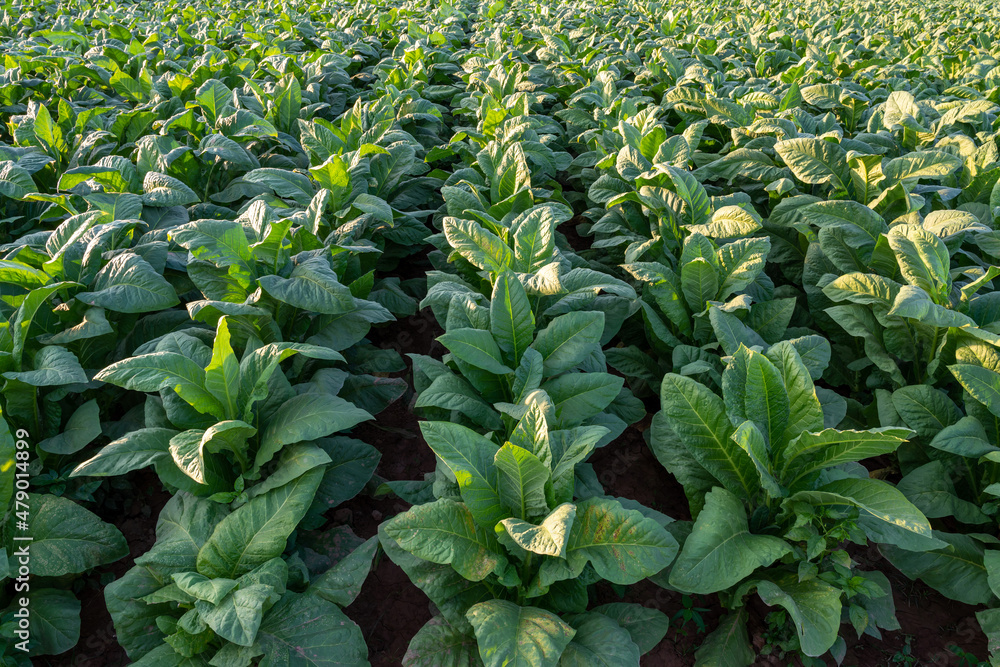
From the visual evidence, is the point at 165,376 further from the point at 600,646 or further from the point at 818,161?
the point at 818,161

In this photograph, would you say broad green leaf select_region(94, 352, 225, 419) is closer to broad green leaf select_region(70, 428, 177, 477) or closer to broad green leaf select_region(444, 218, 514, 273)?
broad green leaf select_region(70, 428, 177, 477)

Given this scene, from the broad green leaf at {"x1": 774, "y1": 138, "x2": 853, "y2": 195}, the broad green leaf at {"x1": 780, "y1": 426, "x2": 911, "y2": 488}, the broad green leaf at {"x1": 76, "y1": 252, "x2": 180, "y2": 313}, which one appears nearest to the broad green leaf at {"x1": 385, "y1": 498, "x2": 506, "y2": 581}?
the broad green leaf at {"x1": 780, "y1": 426, "x2": 911, "y2": 488}

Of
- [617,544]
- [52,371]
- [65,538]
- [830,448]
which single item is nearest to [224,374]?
[52,371]

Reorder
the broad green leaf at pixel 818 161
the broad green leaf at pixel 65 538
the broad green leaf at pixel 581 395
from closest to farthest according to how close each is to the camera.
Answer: the broad green leaf at pixel 65 538
the broad green leaf at pixel 581 395
the broad green leaf at pixel 818 161

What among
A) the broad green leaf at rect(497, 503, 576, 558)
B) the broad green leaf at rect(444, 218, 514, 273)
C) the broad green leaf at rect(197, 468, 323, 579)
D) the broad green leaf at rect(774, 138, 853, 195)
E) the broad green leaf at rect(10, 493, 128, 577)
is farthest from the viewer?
the broad green leaf at rect(774, 138, 853, 195)

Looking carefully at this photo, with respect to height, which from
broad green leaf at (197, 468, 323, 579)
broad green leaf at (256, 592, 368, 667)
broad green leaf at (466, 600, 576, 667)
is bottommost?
broad green leaf at (256, 592, 368, 667)

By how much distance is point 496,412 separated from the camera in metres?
2.39

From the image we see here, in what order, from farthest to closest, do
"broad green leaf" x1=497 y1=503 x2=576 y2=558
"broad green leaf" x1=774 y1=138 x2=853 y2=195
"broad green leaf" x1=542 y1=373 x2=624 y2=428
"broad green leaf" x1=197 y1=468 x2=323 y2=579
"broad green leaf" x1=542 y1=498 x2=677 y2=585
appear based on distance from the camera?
"broad green leaf" x1=774 y1=138 x2=853 y2=195 → "broad green leaf" x1=542 y1=373 x2=624 y2=428 → "broad green leaf" x1=197 y1=468 x2=323 y2=579 → "broad green leaf" x1=542 y1=498 x2=677 y2=585 → "broad green leaf" x1=497 y1=503 x2=576 y2=558

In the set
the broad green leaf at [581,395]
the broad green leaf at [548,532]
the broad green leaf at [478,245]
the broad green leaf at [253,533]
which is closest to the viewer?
the broad green leaf at [548,532]

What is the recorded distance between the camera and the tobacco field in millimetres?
1895

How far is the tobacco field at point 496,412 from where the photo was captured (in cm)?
189

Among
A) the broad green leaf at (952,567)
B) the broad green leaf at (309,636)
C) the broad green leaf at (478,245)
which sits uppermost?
the broad green leaf at (478,245)

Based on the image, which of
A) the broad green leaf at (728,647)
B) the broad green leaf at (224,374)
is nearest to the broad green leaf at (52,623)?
the broad green leaf at (224,374)

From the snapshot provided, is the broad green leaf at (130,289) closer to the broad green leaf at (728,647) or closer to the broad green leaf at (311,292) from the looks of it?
the broad green leaf at (311,292)
